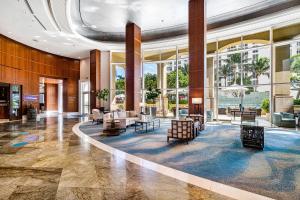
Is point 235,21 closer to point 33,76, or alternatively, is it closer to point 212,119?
point 212,119

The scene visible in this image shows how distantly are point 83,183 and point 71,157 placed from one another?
5.37ft

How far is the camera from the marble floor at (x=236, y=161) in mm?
3059

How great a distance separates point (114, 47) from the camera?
14797 millimetres

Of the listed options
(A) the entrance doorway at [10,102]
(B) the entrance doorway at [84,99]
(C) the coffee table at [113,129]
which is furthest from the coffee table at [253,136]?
(B) the entrance doorway at [84,99]

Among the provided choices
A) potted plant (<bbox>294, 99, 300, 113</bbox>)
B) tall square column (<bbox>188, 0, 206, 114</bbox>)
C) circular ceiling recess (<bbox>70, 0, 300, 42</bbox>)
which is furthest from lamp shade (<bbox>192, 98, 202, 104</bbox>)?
potted plant (<bbox>294, 99, 300, 113</bbox>)

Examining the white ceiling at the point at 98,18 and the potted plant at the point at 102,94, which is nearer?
the white ceiling at the point at 98,18

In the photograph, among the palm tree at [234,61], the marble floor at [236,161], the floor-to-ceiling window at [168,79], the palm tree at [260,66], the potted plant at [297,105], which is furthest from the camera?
the floor-to-ceiling window at [168,79]

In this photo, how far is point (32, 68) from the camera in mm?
14469

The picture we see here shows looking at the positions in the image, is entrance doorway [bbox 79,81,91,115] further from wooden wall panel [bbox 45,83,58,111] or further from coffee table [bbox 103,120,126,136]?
coffee table [bbox 103,120,126,136]

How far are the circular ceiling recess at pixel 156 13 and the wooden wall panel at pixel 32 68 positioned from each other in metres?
4.63

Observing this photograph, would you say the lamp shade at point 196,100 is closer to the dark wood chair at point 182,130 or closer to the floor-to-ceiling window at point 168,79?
the dark wood chair at point 182,130

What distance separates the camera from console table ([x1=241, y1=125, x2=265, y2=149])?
5387mm

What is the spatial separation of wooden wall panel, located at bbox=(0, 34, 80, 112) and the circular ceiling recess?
4635mm

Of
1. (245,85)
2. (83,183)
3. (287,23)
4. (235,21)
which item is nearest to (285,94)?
(245,85)
